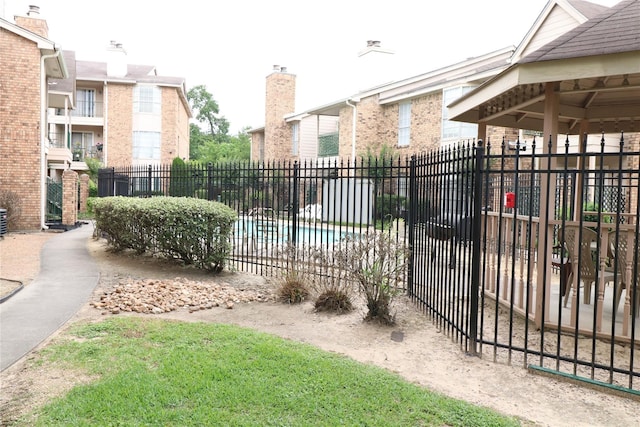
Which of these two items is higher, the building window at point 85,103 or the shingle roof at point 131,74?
the shingle roof at point 131,74

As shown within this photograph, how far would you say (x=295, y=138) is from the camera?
33.9 m

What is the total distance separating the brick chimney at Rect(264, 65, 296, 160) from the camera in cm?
3412

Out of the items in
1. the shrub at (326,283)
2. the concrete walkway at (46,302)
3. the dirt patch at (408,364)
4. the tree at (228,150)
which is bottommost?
the dirt patch at (408,364)

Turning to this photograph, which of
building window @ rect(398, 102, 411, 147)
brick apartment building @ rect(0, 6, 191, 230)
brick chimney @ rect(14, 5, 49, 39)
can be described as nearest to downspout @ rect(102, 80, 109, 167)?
brick apartment building @ rect(0, 6, 191, 230)

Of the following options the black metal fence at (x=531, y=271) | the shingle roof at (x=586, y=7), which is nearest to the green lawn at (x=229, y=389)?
the black metal fence at (x=531, y=271)

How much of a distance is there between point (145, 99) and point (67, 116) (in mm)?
9005

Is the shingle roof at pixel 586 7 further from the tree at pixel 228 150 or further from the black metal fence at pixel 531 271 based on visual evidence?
the tree at pixel 228 150

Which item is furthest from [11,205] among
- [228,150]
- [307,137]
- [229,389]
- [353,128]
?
[228,150]

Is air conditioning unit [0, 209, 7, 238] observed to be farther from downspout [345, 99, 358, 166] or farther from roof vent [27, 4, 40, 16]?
downspout [345, 99, 358, 166]

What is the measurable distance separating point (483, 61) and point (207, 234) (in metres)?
16.0

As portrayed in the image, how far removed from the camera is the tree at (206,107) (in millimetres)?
65188

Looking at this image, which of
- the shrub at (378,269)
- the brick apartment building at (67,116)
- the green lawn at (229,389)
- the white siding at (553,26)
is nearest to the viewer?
the green lawn at (229,389)

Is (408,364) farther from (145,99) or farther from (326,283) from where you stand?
(145,99)

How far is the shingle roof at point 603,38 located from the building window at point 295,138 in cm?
2772
